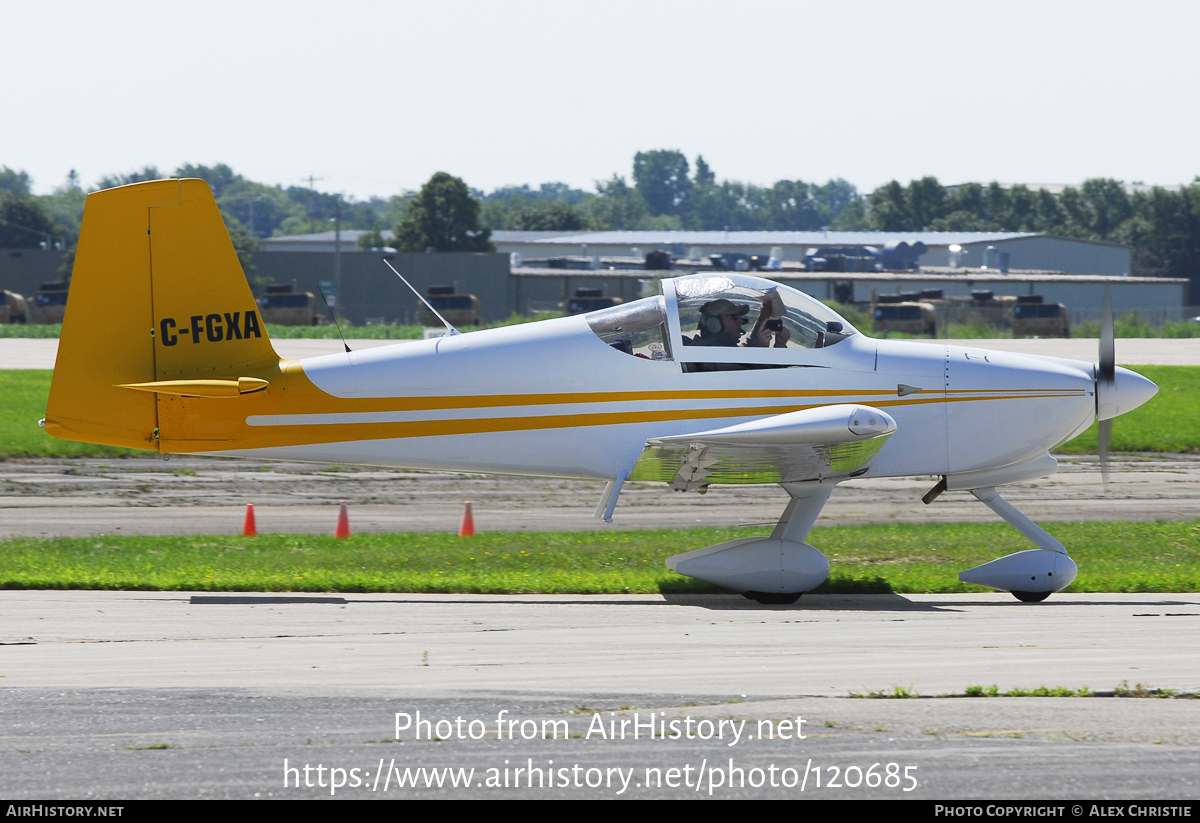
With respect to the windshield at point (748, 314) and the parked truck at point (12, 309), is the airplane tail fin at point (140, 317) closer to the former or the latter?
the windshield at point (748, 314)

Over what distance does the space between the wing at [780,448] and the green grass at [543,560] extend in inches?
39.3

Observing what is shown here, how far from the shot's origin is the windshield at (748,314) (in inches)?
368

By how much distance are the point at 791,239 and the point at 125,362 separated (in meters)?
93.8

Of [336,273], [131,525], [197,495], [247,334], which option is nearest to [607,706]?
[247,334]

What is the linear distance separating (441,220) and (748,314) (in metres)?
78.3

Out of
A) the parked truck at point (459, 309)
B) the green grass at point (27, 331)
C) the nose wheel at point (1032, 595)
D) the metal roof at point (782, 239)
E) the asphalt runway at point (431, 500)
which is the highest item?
the metal roof at point (782, 239)

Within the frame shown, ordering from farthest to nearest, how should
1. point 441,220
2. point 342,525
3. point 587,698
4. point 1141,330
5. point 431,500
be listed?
point 441,220 < point 1141,330 < point 431,500 < point 342,525 < point 587,698

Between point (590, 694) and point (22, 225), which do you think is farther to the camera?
point (22, 225)

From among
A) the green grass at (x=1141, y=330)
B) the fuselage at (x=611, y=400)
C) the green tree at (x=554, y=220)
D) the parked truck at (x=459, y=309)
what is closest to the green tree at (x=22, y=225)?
the green tree at (x=554, y=220)

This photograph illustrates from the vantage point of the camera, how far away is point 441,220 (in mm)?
85625

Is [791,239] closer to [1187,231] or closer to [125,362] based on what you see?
[1187,231]

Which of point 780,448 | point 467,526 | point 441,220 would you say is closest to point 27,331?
point 467,526

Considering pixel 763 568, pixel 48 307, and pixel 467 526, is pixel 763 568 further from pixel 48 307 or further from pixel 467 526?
pixel 48 307

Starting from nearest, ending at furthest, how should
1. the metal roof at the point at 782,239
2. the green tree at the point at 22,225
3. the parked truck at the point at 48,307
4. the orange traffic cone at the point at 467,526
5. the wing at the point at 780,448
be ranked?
the wing at the point at 780,448 → the orange traffic cone at the point at 467,526 → the parked truck at the point at 48,307 → the metal roof at the point at 782,239 → the green tree at the point at 22,225
